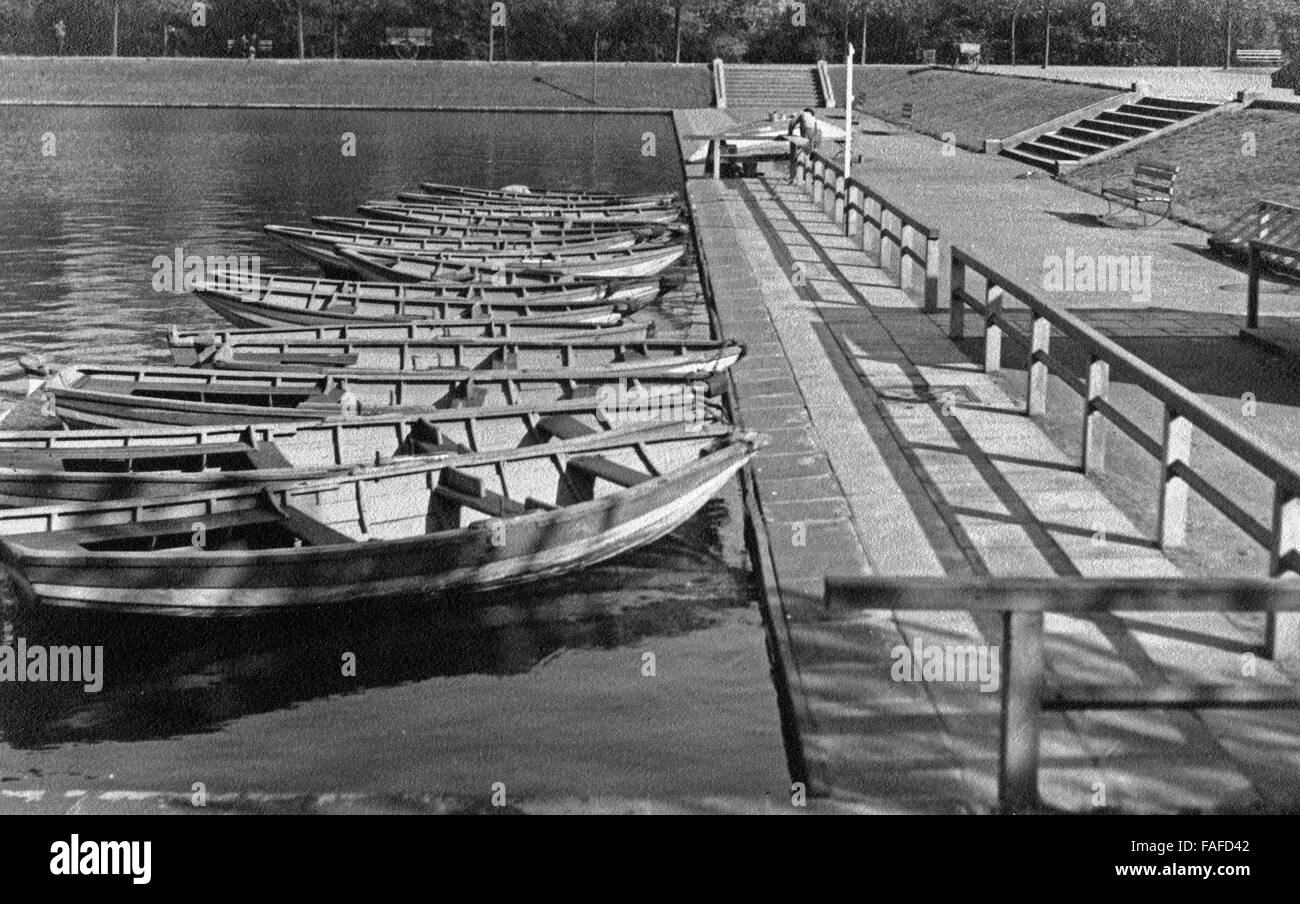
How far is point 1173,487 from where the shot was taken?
10.3 meters

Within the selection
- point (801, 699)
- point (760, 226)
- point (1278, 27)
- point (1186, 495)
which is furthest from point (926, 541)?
point (1278, 27)

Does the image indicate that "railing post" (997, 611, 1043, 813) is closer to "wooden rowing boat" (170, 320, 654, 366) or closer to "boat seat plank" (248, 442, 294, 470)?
"boat seat plank" (248, 442, 294, 470)

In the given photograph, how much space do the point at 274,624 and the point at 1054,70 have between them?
63.7 metres

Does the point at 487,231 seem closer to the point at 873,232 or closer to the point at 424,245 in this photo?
the point at 424,245

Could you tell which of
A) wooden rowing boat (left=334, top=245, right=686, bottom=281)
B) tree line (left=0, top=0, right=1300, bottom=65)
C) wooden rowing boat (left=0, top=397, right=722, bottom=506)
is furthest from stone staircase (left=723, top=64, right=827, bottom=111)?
wooden rowing boat (left=0, top=397, right=722, bottom=506)

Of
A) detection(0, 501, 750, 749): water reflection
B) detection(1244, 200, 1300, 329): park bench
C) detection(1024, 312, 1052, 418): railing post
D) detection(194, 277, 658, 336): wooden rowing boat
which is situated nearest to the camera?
detection(0, 501, 750, 749): water reflection

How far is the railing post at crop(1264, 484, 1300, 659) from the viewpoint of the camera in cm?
837

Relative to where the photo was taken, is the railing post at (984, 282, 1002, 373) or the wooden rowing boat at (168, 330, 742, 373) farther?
the wooden rowing boat at (168, 330, 742, 373)

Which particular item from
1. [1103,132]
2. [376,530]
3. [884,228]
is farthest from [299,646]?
[1103,132]

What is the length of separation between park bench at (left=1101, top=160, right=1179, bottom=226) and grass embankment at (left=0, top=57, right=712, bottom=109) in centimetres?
5624

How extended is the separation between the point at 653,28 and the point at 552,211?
69.2 meters

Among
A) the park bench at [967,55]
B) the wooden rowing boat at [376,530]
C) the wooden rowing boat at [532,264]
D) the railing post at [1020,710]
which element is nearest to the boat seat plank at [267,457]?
the wooden rowing boat at [376,530]

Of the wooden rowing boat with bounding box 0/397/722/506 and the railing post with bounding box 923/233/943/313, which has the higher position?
the railing post with bounding box 923/233/943/313

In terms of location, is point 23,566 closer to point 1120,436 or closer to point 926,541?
point 926,541
